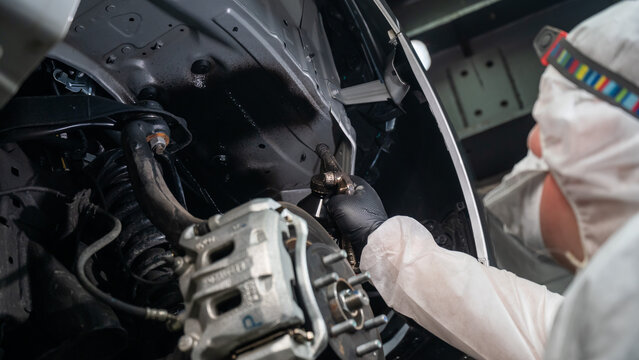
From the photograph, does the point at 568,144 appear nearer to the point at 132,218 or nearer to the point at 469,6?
the point at 132,218

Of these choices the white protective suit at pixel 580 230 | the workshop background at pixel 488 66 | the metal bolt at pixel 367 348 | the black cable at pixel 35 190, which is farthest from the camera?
the workshop background at pixel 488 66

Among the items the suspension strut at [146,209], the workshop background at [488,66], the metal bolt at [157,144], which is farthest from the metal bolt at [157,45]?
the workshop background at [488,66]

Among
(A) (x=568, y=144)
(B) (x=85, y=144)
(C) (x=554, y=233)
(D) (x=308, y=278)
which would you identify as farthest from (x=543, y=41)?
(B) (x=85, y=144)

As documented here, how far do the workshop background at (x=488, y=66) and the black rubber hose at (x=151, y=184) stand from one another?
2321 mm

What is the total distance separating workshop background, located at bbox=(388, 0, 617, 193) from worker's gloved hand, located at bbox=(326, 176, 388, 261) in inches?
70.1

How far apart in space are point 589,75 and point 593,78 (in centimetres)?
1

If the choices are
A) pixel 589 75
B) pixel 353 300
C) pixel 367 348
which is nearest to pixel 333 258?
pixel 353 300

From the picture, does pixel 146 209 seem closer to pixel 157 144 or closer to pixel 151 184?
pixel 151 184

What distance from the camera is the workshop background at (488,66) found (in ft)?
11.3

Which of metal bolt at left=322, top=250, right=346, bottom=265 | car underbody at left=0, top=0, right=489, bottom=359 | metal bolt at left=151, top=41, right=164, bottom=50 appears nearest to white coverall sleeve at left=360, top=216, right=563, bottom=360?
car underbody at left=0, top=0, right=489, bottom=359

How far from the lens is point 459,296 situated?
1540 millimetres

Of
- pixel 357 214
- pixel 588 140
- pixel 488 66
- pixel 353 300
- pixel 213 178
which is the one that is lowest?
pixel 488 66

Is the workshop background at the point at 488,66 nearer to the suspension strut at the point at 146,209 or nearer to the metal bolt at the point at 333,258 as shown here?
the suspension strut at the point at 146,209

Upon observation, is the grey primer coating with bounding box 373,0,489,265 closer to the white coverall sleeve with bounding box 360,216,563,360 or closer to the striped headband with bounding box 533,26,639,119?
the white coverall sleeve with bounding box 360,216,563,360
